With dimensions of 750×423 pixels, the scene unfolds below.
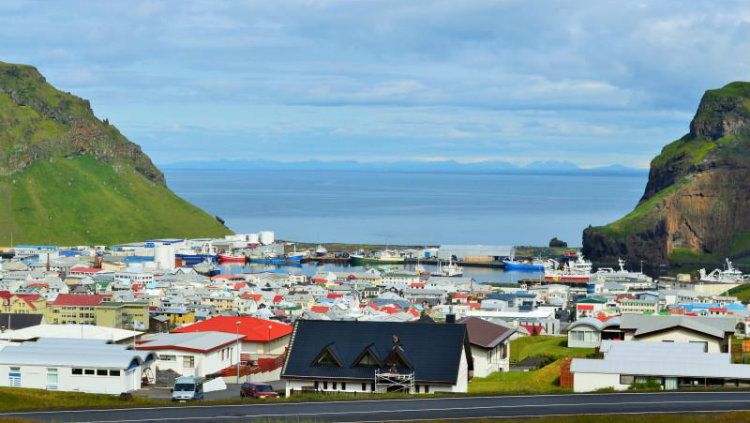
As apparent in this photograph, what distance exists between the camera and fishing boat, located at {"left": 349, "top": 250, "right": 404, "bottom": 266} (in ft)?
483

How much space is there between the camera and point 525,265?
14212 cm

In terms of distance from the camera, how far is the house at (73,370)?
33031mm

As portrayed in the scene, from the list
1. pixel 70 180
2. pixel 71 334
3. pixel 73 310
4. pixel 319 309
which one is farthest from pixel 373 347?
pixel 70 180

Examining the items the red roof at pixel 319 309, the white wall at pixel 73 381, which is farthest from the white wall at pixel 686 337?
the red roof at pixel 319 309

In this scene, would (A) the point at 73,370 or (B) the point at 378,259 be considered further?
(B) the point at 378,259

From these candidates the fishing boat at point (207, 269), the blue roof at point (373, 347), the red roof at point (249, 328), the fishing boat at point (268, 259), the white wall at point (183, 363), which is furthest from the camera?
the fishing boat at point (268, 259)

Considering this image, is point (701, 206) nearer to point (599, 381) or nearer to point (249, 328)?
point (249, 328)

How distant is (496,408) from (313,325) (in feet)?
24.8

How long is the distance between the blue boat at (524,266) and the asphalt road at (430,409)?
115271 millimetres

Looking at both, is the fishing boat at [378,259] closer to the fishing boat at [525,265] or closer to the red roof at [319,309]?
the fishing boat at [525,265]

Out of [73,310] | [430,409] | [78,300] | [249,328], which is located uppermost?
[78,300]

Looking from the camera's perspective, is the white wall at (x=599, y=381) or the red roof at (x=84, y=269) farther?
the red roof at (x=84, y=269)

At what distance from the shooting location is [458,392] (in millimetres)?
27578

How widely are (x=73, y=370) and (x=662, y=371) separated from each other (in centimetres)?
1581
